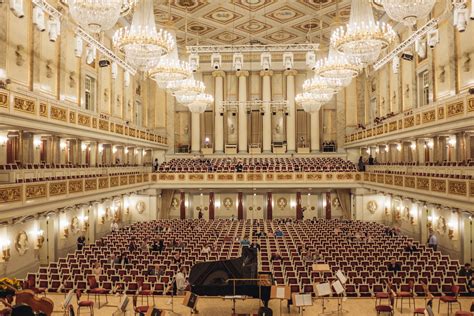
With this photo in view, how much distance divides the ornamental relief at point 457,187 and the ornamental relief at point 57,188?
576 inches

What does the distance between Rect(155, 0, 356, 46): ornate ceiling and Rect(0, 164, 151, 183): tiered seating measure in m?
10.6

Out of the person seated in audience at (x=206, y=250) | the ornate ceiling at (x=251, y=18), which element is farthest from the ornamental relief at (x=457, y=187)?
the ornate ceiling at (x=251, y=18)

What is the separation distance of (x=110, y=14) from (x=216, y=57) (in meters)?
16.8

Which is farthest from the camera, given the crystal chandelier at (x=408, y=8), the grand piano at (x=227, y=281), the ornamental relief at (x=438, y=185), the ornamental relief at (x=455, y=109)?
the ornamental relief at (x=438, y=185)

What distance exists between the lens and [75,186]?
17.7m

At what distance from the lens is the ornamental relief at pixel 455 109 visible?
15.5 meters

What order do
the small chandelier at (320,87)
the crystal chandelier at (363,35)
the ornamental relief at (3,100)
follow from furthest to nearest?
the small chandelier at (320,87) → the ornamental relief at (3,100) → the crystal chandelier at (363,35)

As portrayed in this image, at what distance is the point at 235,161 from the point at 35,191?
21872 mm

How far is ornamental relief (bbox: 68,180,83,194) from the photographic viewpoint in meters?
17.2

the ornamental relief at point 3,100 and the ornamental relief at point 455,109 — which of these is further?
the ornamental relief at point 455,109

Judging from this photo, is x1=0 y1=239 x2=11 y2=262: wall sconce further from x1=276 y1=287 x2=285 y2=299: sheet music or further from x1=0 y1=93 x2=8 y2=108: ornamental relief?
x1=276 y1=287 x2=285 y2=299: sheet music

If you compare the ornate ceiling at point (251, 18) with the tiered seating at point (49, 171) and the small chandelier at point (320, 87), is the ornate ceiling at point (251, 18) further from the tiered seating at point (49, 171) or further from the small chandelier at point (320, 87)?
the tiered seating at point (49, 171)

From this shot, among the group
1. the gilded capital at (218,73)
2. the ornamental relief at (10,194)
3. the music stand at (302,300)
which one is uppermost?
the gilded capital at (218,73)

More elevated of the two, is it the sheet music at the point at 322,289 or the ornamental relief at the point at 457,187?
the ornamental relief at the point at 457,187
